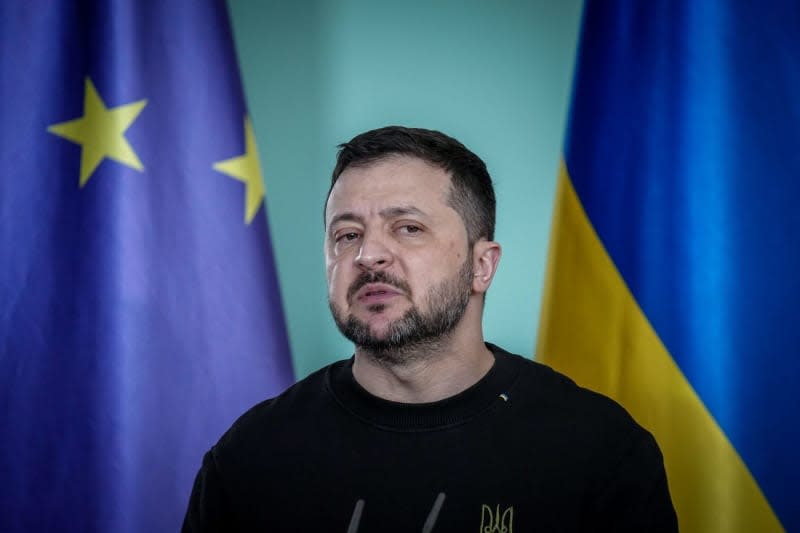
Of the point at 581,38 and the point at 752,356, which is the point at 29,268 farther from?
the point at 752,356

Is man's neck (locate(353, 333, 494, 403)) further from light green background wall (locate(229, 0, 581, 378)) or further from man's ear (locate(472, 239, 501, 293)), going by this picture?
light green background wall (locate(229, 0, 581, 378))

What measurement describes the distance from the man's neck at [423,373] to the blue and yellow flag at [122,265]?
47cm

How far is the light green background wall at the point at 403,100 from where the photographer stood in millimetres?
2211

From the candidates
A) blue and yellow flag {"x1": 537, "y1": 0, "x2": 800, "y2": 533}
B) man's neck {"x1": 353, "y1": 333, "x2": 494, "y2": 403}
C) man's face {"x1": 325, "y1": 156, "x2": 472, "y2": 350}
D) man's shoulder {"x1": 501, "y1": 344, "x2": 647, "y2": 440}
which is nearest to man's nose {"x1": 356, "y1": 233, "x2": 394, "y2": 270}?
man's face {"x1": 325, "y1": 156, "x2": 472, "y2": 350}

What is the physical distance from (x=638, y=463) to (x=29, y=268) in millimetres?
1401

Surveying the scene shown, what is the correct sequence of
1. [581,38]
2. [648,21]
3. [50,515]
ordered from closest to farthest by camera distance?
[50,515]
[648,21]
[581,38]

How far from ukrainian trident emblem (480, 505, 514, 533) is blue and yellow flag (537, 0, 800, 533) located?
1.70ft

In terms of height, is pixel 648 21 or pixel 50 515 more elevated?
pixel 648 21

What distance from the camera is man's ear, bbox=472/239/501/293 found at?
1.53 metres

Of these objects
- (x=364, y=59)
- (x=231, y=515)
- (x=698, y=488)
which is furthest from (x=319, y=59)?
(x=698, y=488)

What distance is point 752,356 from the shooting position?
1568 mm

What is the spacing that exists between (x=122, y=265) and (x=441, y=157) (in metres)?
0.81

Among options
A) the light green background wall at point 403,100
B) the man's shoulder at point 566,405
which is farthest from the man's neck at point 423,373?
the light green background wall at point 403,100

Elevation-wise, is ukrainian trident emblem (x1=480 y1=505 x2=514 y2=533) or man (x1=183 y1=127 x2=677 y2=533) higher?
man (x1=183 y1=127 x2=677 y2=533)
